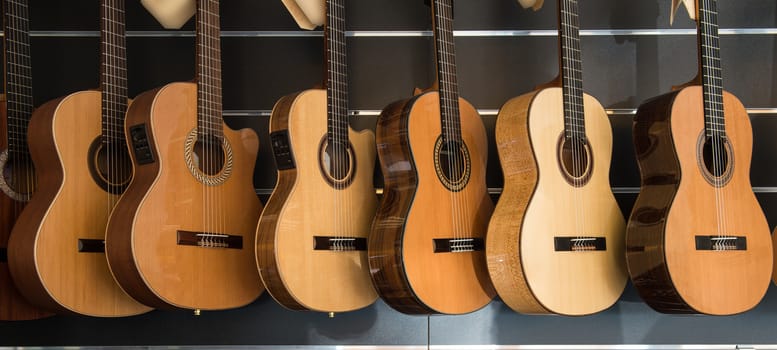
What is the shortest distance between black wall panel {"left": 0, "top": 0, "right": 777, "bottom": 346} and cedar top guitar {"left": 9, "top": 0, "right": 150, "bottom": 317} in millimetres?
401

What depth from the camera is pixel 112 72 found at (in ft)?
9.47

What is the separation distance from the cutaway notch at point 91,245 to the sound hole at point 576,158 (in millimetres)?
1536

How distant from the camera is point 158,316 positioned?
3.17 meters

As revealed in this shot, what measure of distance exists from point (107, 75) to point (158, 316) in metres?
0.91

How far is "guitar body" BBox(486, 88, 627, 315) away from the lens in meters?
2.73

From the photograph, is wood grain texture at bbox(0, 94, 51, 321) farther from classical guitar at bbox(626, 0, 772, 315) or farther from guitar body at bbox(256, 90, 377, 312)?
classical guitar at bbox(626, 0, 772, 315)

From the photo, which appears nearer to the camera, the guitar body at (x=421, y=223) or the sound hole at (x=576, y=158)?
the guitar body at (x=421, y=223)

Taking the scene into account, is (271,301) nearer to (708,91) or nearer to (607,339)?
(607,339)

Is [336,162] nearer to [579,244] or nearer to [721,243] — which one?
[579,244]

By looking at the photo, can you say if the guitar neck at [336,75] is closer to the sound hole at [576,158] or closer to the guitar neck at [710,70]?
the sound hole at [576,158]

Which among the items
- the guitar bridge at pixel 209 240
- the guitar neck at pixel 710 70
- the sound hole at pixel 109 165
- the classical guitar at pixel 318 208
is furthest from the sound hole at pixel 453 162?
the sound hole at pixel 109 165

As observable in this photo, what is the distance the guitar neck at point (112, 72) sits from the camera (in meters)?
2.86

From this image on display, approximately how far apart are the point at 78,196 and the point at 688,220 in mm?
1973

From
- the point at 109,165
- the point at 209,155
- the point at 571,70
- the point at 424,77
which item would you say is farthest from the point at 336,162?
the point at 571,70
